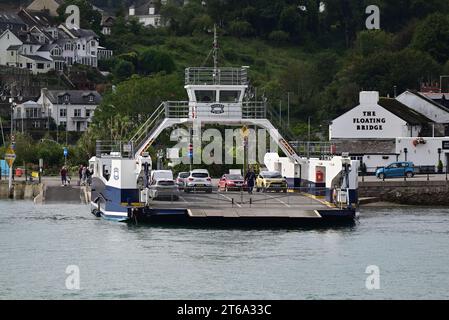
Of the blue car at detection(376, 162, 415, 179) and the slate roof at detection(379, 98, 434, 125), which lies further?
the slate roof at detection(379, 98, 434, 125)

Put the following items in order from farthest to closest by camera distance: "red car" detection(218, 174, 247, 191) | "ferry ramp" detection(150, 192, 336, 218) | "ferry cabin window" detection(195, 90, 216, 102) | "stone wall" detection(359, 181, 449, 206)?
"stone wall" detection(359, 181, 449, 206) → "red car" detection(218, 174, 247, 191) → "ferry cabin window" detection(195, 90, 216, 102) → "ferry ramp" detection(150, 192, 336, 218)

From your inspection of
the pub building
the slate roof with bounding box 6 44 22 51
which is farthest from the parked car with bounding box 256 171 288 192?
the slate roof with bounding box 6 44 22 51

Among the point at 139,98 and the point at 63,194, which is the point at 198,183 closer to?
the point at 63,194

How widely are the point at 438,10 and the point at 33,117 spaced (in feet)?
182

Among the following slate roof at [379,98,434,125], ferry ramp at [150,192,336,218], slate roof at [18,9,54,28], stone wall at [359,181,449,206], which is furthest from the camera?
slate roof at [18,9,54,28]

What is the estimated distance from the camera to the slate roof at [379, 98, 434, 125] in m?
102

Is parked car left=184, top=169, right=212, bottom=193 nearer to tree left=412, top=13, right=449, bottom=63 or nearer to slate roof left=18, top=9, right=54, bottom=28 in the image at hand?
tree left=412, top=13, right=449, bottom=63

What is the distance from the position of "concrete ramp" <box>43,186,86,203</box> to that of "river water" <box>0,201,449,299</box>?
443 inches

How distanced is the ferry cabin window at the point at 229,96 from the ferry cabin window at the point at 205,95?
1.26 ft

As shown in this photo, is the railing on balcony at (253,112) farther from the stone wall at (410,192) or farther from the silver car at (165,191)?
the stone wall at (410,192)

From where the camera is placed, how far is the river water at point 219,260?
44656 mm

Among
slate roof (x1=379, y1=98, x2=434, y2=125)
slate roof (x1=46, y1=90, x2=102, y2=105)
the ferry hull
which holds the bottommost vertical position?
the ferry hull

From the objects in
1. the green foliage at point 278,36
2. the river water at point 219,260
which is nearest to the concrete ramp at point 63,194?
the river water at point 219,260
